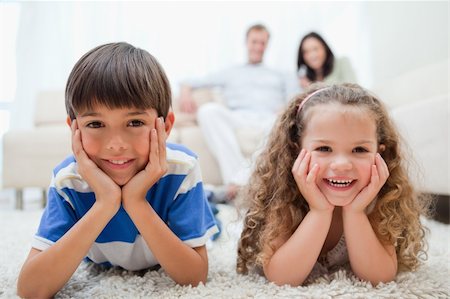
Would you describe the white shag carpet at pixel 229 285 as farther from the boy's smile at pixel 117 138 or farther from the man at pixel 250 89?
the man at pixel 250 89

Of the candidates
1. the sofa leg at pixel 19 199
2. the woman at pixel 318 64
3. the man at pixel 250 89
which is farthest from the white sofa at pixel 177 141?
the woman at pixel 318 64

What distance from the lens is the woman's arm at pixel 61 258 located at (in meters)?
0.83

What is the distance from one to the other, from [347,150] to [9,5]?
3.45 metres

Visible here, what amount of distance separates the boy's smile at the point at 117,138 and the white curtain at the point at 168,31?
9.14ft

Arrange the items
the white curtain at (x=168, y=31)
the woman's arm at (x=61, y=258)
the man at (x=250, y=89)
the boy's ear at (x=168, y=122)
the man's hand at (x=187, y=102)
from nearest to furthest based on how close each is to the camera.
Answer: the woman's arm at (x=61, y=258)
the boy's ear at (x=168, y=122)
the man at (x=250, y=89)
the man's hand at (x=187, y=102)
the white curtain at (x=168, y=31)

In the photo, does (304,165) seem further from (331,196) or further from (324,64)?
(324,64)

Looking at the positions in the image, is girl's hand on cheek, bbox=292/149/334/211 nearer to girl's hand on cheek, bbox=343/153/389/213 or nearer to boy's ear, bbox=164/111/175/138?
girl's hand on cheek, bbox=343/153/389/213

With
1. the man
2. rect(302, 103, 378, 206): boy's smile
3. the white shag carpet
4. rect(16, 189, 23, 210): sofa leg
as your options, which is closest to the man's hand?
the man

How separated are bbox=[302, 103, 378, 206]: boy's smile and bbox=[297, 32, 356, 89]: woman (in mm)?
1952

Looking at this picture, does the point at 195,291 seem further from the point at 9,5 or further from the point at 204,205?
the point at 9,5

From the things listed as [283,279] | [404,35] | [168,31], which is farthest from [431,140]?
[168,31]

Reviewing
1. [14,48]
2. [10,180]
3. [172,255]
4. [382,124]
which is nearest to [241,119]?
[10,180]

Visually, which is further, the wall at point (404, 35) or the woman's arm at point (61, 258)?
the wall at point (404, 35)

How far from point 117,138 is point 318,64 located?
2.25 meters
